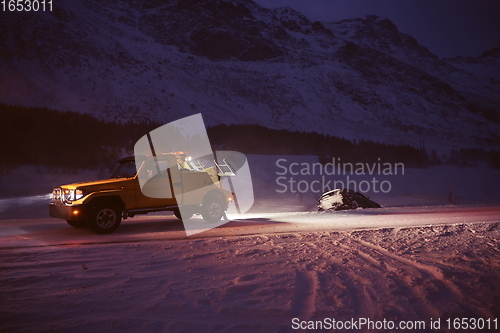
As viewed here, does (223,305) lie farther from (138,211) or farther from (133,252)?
(138,211)

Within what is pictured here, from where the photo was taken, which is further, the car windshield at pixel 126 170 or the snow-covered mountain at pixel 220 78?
the snow-covered mountain at pixel 220 78

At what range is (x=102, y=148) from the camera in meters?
32.8

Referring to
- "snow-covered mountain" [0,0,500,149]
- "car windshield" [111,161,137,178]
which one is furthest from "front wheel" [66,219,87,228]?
"snow-covered mountain" [0,0,500,149]

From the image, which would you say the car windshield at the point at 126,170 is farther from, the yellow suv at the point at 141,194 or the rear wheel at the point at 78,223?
the rear wheel at the point at 78,223

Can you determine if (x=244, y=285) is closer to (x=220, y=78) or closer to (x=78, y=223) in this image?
(x=78, y=223)

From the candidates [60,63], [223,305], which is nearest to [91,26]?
[60,63]

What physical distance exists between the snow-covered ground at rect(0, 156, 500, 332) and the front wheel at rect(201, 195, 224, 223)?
2084 mm

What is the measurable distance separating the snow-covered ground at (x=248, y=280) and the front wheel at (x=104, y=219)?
10.8 inches

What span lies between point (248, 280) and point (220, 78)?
275 ft

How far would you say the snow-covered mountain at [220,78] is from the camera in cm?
6488

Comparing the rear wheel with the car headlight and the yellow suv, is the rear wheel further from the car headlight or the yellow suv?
the car headlight

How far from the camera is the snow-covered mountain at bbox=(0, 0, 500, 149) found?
64.9 meters

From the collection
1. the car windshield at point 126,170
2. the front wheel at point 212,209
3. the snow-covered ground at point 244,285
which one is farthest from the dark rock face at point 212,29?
the snow-covered ground at point 244,285

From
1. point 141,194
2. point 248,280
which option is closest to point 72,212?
point 141,194
